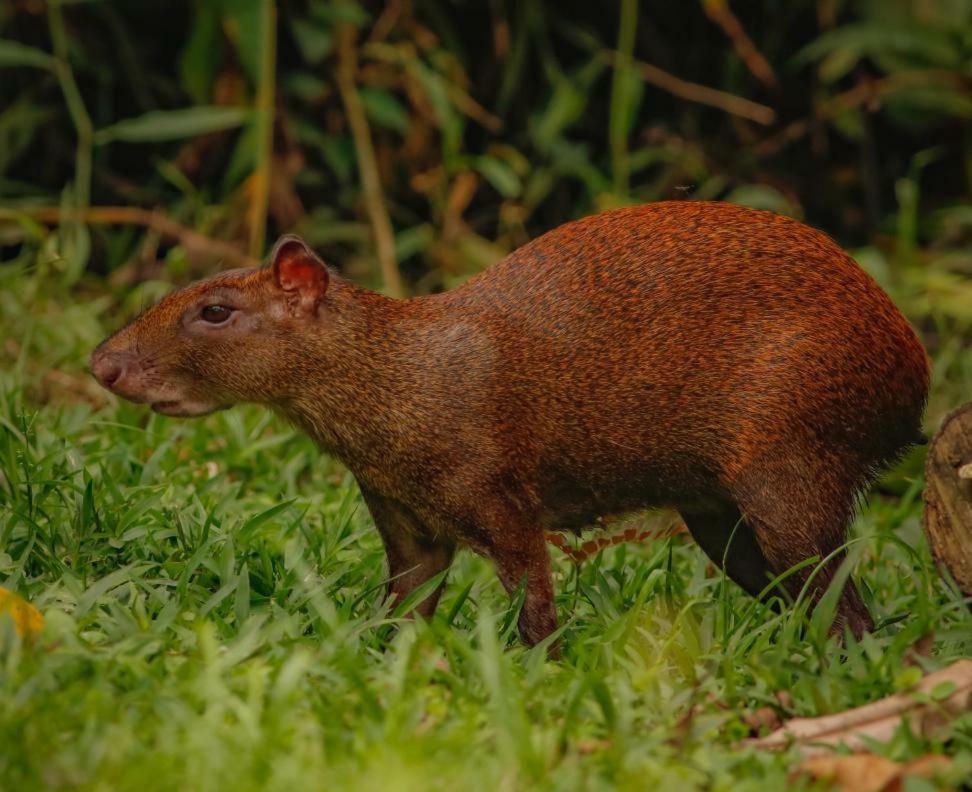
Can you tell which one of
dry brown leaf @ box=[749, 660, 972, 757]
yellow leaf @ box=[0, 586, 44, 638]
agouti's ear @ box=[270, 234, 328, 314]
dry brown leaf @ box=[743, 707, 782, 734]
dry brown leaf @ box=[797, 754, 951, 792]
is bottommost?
dry brown leaf @ box=[743, 707, 782, 734]

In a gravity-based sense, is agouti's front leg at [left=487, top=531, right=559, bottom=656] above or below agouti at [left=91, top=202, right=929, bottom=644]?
below

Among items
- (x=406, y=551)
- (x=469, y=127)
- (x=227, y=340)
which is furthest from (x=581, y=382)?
(x=469, y=127)

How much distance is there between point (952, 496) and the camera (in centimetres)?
408

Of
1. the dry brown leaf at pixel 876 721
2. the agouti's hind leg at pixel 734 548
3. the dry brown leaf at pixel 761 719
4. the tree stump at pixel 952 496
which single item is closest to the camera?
the dry brown leaf at pixel 876 721

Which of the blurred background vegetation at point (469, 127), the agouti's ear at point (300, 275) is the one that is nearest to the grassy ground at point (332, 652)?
the agouti's ear at point (300, 275)

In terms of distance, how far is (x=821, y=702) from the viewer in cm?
350

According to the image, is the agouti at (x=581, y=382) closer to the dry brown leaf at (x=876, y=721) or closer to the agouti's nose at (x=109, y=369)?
the agouti's nose at (x=109, y=369)

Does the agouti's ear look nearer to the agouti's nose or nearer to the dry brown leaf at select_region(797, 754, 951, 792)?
the agouti's nose

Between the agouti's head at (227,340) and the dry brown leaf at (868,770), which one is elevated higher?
the agouti's head at (227,340)

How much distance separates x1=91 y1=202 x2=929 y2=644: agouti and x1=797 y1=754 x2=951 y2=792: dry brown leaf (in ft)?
3.35

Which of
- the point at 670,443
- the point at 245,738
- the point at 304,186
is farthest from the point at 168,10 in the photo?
the point at 245,738

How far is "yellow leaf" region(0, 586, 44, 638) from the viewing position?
11.6 feet

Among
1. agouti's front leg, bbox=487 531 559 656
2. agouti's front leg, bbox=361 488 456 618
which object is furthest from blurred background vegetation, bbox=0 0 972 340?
agouti's front leg, bbox=487 531 559 656

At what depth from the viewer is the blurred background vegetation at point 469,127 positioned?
25.5 ft
